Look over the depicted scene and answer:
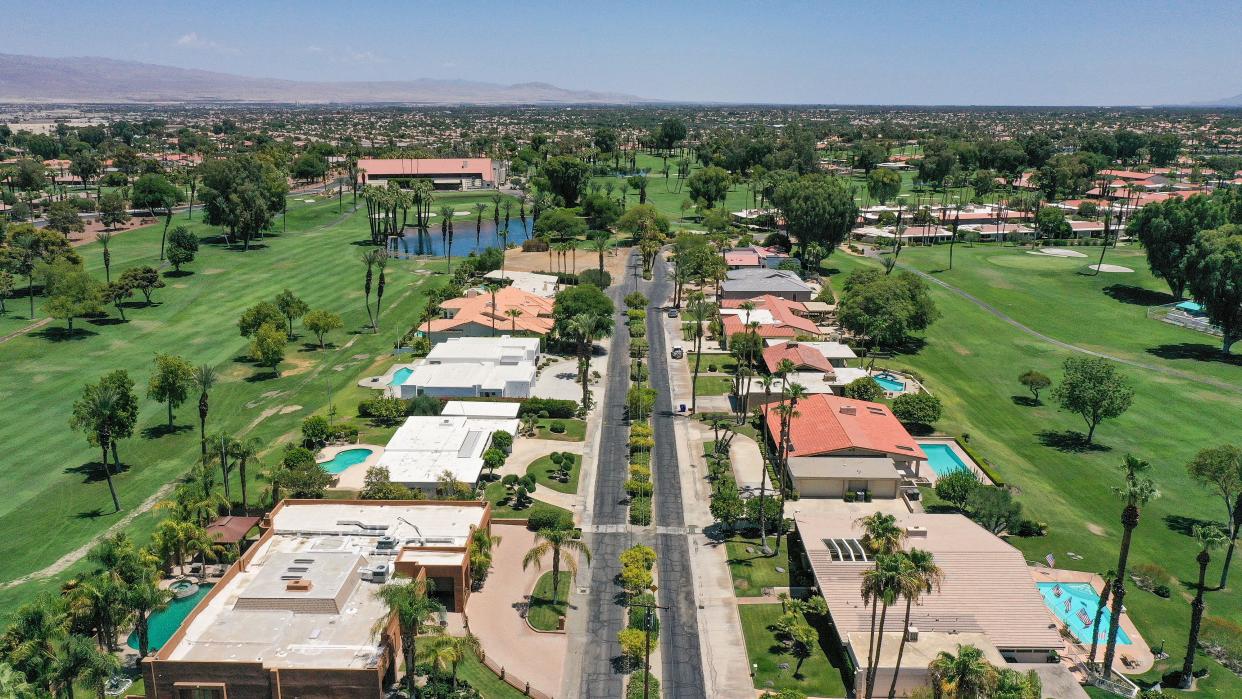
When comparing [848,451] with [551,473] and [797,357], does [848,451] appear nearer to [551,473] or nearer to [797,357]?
[797,357]

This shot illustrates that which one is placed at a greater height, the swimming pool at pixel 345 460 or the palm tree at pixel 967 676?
the palm tree at pixel 967 676

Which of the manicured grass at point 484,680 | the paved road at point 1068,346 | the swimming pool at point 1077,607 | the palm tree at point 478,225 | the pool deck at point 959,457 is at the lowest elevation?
the manicured grass at point 484,680

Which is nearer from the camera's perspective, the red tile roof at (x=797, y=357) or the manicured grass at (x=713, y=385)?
the red tile roof at (x=797, y=357)

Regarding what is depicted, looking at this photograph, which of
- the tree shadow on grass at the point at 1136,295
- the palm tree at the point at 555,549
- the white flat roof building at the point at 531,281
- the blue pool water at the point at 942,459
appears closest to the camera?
the palm tree at the point at 555,549

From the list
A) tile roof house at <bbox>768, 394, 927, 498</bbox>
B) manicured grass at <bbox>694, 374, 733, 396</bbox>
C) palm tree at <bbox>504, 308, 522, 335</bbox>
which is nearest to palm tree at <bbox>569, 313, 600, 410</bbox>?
palm tree at <bbox>504, 308, 522, 335</bbox>


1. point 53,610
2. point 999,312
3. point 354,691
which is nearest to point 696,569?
point 354,691

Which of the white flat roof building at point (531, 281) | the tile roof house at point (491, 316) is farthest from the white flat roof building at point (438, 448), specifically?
the white flat roof building at point (531, 281)

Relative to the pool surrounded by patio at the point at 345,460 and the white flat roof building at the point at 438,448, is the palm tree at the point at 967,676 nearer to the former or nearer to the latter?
the white flat roof building at the point at 438,448

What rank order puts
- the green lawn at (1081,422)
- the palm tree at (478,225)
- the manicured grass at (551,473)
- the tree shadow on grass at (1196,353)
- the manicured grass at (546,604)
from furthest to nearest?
the palm tree at (478,225)
the tree shadow on grass at (1196,353)
the manicured grass at (551,473)
the green lawn at (1081,422)
the manicured grass at (546,604)
